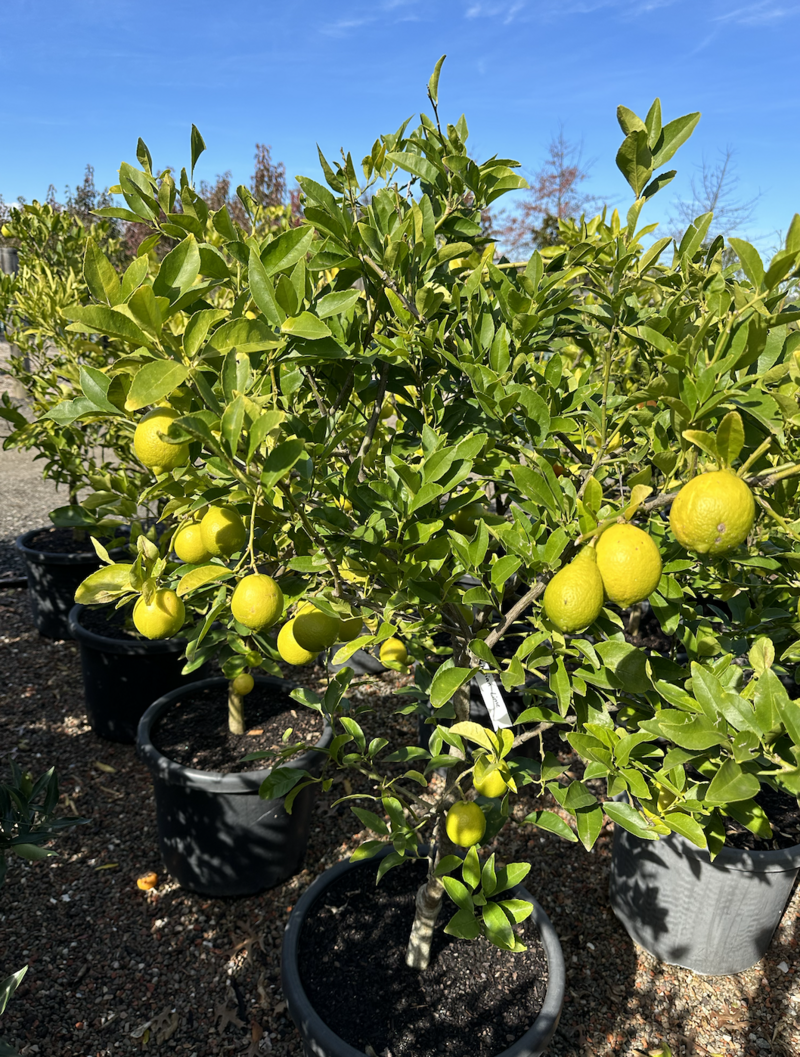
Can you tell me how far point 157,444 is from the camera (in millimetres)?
930

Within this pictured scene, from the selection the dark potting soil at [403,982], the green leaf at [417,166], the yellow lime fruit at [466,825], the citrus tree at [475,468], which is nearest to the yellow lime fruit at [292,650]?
the citrus tree at [475,468]

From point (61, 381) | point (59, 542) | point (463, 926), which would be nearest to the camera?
point (463, 926)

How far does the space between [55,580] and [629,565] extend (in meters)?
4.06

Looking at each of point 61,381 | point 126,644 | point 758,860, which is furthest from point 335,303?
point 61,381

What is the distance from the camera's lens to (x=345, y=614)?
1.16 m

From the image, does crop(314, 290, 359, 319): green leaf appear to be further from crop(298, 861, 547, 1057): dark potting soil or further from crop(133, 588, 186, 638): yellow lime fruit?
crop(298, 861, 547, 1057): dark potting soil

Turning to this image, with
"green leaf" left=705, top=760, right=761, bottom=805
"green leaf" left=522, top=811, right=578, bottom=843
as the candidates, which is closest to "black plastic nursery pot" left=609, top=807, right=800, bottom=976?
"green leaf" left=522, top=811, right=578, bottom=843

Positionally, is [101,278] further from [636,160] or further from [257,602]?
[636,160]

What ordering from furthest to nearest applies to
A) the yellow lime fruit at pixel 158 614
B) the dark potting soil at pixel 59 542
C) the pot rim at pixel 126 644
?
the dark potting soil at pixel 59 542, the pot rim at pixel 126 644, the yellow lime fruit at pixel 158 614

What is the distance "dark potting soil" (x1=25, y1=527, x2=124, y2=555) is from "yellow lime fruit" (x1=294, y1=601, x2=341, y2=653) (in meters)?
3.47

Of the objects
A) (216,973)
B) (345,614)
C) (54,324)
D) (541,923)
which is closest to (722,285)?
(345,614)

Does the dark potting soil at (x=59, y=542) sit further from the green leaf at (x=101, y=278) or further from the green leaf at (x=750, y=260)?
the green leaf at (x=750, y=260)

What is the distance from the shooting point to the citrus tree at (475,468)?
0.91 m

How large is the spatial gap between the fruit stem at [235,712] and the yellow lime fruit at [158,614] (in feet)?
5.21
